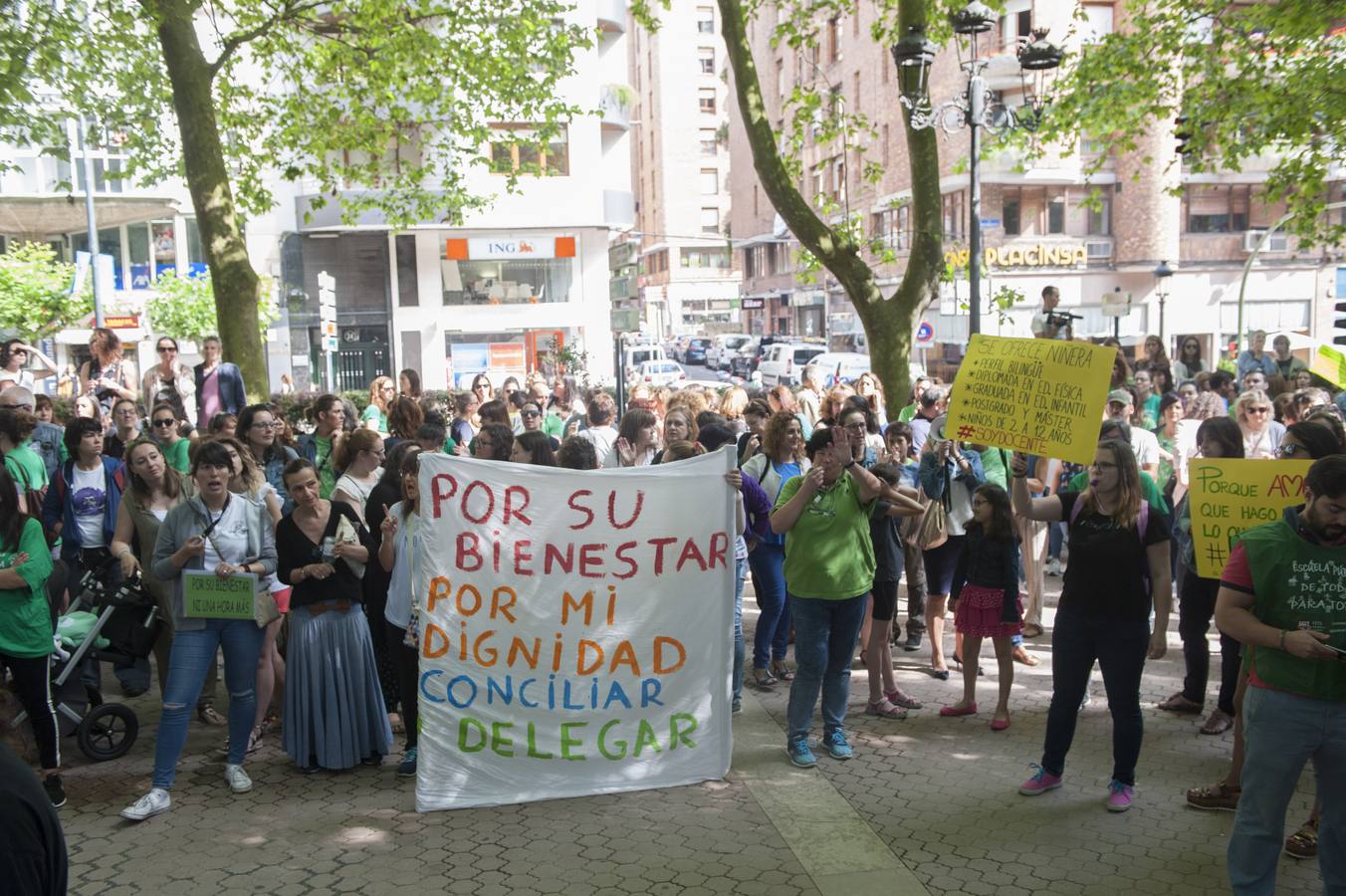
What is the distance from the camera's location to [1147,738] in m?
6.84

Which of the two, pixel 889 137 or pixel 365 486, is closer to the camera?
pixel 365 486

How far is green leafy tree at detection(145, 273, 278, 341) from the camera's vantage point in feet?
101

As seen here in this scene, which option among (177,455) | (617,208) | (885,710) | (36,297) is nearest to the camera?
(885,710)

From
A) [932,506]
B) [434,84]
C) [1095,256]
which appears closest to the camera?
[932,506]

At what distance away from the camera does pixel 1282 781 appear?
4309 mm

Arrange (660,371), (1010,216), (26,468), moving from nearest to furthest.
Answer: (26,468), (1010,216), (660,371)

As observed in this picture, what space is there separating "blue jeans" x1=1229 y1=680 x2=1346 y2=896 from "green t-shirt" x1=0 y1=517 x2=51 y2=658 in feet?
18.0

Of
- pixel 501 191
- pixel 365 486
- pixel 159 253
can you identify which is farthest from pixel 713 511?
pixel 159 253

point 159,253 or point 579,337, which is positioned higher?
point 159,253

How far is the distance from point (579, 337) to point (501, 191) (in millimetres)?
5192

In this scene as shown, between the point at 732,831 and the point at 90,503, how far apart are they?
17.1ft

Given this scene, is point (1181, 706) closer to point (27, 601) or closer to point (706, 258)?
point (27, 601)

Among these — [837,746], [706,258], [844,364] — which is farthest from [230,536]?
[706,258]

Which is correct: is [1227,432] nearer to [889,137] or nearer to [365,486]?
[365,486]
